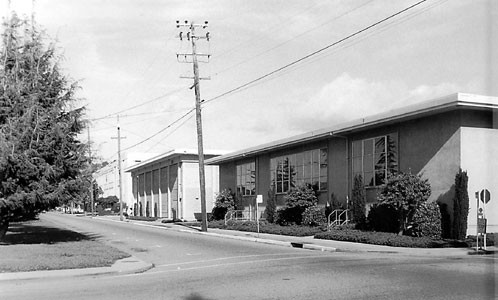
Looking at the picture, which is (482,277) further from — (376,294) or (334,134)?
(334,134)

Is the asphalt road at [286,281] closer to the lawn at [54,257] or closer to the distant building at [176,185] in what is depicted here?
the lawn at [54,257]

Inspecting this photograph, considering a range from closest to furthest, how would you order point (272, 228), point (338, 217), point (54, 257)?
point (54, 257), point (338, 217), point (272, 228)

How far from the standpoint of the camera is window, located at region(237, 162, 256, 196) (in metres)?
44.5

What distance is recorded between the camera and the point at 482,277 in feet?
42.0

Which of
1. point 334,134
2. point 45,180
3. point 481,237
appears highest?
point 334,134

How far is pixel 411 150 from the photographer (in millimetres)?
26625

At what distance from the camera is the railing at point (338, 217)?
101ft

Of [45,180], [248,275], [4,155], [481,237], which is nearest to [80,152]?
[45,180]

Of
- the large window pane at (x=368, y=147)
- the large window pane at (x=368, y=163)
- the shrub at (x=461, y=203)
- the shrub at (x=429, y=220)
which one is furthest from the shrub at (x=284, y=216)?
the shrub at (x=461, y=203)

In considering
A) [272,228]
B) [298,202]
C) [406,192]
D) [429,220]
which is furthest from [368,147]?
[272,228]

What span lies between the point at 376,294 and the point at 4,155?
633 inches

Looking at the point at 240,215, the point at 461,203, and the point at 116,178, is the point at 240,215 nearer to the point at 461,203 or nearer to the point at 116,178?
the point at 461,203

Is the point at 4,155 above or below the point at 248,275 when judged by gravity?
above

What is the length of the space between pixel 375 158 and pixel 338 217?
4.37 m
